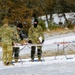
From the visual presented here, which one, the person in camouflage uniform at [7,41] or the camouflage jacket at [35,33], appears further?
the camouflage jacket at [35,33]

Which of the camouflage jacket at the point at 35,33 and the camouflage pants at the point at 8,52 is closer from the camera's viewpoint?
the camouflage pants at the point at 8,52

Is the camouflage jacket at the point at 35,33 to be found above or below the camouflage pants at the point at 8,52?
above

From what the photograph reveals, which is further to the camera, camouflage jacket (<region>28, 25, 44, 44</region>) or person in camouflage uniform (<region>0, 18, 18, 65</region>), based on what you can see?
camouflage jacket (<region>28, 25, 44, 44</region>)

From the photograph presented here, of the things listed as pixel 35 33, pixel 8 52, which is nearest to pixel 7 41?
pixel 8 52

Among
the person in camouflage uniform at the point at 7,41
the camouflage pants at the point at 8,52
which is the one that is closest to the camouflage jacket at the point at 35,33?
the person in camouflage uniform at the point at 7,41

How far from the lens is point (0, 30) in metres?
15.8

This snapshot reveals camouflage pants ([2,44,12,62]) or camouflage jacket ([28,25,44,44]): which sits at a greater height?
camouflage jacket ([28,25,44,44])

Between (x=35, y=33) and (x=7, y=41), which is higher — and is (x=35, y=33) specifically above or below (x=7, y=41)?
above

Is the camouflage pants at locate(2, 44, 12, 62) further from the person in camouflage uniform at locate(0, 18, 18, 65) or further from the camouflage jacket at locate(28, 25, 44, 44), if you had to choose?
the camouflage jacket at locate(28, 25, 44, 44)

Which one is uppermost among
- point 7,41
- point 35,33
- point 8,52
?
point 35,33

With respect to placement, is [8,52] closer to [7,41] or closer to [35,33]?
[7,41]

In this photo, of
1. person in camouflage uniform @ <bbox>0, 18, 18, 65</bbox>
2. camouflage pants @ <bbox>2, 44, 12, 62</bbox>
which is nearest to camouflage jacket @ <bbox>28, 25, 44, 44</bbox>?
person in camouflage uniform @ <bbox>0, 18, 18, 65</bbox>

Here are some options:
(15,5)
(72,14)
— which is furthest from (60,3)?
(15,5)

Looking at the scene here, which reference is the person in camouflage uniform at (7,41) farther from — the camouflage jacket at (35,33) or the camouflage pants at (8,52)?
the camouflage jacket at (35,33)
